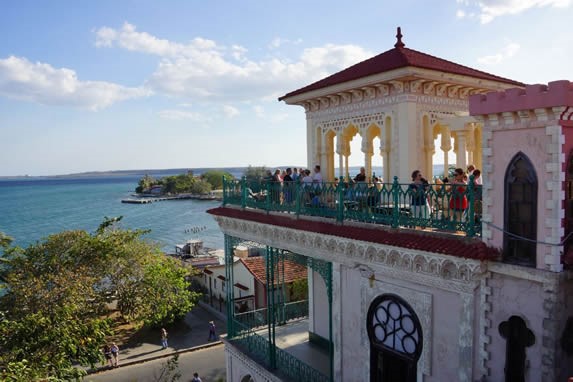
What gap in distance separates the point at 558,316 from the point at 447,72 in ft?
20.7

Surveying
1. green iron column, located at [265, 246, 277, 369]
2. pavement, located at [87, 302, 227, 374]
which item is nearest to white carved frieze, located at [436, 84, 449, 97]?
green iron column, located at [265, 246, 277, 369]

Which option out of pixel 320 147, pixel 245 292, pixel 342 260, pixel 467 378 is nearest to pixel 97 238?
pixel 245 292

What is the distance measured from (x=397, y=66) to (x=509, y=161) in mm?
4407

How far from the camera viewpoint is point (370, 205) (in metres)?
8.12

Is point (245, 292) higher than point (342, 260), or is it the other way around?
point (342, 260)

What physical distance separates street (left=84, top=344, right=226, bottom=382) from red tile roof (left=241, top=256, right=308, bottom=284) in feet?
16.2

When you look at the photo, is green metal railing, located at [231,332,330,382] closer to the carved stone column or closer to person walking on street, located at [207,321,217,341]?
the carved stone column

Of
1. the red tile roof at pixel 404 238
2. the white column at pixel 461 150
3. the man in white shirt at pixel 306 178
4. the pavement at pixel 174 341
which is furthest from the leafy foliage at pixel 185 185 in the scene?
the red tile roof at pixel 404 238

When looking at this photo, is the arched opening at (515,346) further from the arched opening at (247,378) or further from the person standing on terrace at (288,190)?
the arched opening at (247,378)

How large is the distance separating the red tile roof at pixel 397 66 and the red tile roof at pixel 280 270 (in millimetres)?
11454

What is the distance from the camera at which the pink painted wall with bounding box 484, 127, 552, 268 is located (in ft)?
18.3

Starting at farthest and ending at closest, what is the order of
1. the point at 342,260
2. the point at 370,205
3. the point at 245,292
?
1. the point at 245,292
2. the point at 342,260
3. the point at 370,205

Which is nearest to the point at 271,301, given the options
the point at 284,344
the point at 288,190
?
the point at 284,344

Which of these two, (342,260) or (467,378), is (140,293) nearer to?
(342,260)
